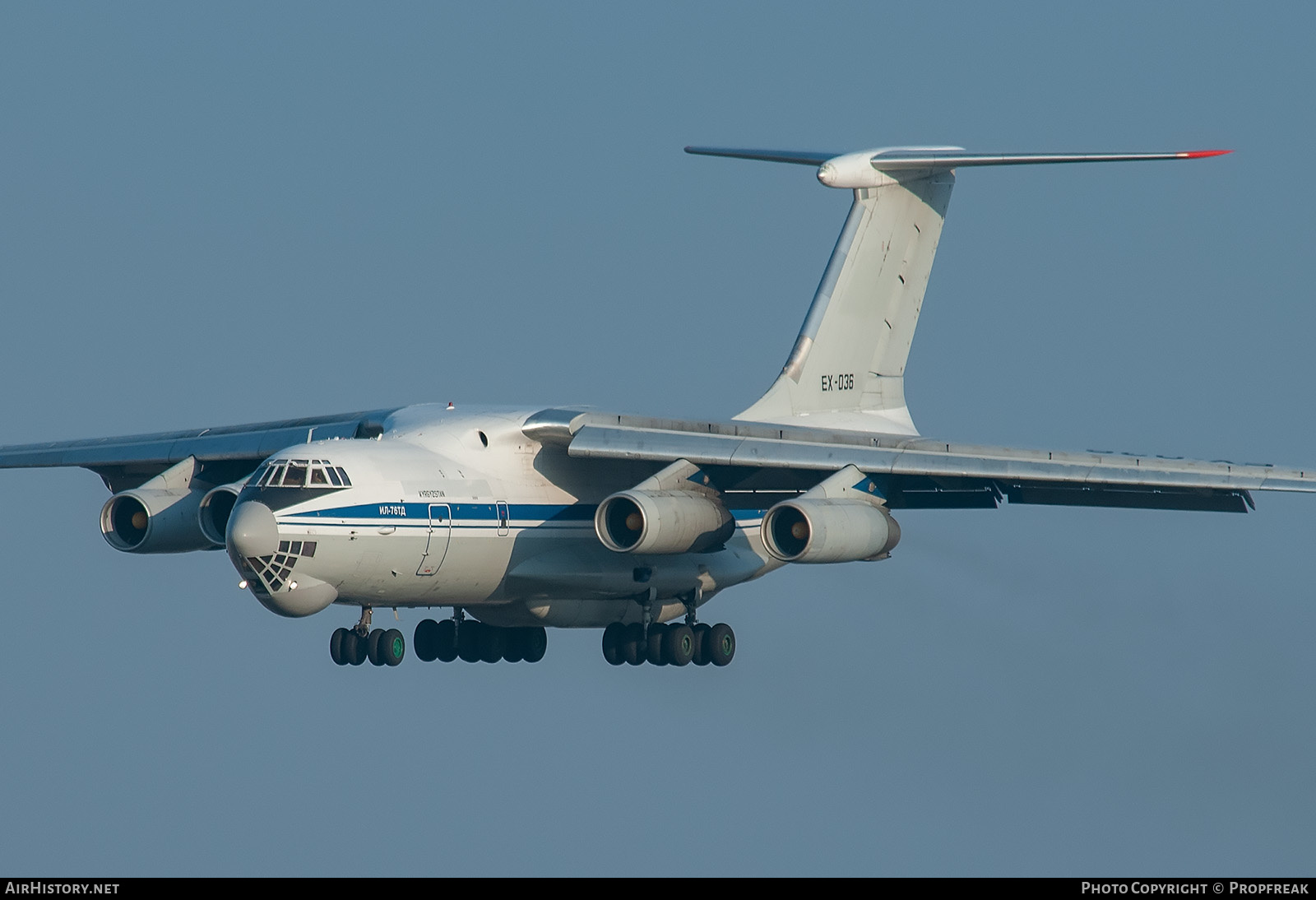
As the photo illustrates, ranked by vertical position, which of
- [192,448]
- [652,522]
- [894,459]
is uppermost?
[192,448]

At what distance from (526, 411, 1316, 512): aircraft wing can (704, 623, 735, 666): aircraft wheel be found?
185 cm

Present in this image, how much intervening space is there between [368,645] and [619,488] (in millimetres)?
2810

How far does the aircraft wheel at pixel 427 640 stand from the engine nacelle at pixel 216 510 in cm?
257

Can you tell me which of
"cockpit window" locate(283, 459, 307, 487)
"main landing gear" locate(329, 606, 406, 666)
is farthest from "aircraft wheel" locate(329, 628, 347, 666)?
"cockpit window" locate(283, 459, 307, 487)

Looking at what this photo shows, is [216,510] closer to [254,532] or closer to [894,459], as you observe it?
[254,532]

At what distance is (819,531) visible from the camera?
20.0 metres

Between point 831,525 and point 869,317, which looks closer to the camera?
point 831,525

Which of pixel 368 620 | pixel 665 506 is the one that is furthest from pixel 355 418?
→ pixel 665 506

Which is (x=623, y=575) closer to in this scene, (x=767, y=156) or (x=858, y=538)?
(x=858, y=538)

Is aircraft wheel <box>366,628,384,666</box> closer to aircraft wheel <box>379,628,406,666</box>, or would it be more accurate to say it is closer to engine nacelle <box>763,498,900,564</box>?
aircraft wheel <box>379,628,406,666</box>

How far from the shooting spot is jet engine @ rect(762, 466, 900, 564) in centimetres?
2002

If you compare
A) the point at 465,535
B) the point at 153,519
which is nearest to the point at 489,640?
the point at 465,535

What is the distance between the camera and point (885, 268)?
2433 centimetres

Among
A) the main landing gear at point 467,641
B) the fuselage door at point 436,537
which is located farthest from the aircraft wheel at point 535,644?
the fuselage door at point 436,537
